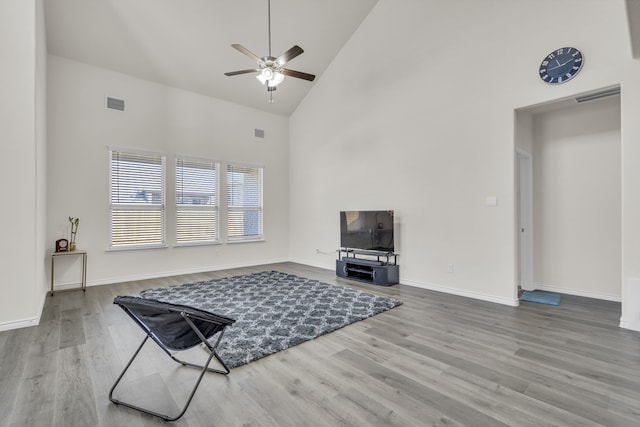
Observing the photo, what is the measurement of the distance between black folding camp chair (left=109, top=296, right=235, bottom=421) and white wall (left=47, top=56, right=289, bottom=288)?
3.90 metres

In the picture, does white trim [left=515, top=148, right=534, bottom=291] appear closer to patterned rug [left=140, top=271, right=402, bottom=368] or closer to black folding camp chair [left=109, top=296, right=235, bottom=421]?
patterned rug [left=140, top=271, right=402, bottom=368]

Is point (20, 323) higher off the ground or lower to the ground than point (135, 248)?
lower

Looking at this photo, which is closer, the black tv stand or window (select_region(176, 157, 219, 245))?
the black tv stand

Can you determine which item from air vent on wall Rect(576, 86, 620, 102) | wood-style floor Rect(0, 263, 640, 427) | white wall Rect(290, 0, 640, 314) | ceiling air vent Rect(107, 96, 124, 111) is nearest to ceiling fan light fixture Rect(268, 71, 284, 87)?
white wall Rect(290, 0, 640, 314)

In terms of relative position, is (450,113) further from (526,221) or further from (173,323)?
(173,323)

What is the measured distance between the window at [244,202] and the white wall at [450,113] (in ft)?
5.63

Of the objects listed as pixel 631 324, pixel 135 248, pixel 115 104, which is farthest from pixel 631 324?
pixel 115 104

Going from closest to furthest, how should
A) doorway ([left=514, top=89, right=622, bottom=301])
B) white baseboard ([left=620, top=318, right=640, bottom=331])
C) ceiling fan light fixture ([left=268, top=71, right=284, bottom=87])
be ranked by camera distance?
1. white baseboard ([left=620, top=318, right=640, bottom=331])
2. ceiling fan light fixture ([left=268, top=71, right=284, bottom=87])
3. doorway ([left=514, top=89, right=622, bottom=301])

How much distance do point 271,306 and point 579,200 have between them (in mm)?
4524

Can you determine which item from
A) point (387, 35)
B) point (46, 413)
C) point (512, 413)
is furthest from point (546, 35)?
point (46, 413)

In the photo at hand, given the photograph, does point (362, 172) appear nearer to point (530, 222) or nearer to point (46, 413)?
point (530, 222)

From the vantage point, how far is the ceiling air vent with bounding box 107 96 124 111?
5281mm

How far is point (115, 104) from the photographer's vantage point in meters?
5.34

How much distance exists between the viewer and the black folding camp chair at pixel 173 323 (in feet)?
6.24
